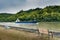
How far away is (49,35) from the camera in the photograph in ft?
56.1

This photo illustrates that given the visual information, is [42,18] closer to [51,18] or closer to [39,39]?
[51,18]

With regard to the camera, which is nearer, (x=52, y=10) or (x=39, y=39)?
(x=39, y=39)

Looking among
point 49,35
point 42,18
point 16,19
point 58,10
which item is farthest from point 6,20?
point 49,35

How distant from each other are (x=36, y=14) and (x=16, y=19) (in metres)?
9.59

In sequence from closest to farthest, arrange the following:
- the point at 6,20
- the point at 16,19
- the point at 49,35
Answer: the point at 49,35 < the point at 16,19 < the point at 6,20

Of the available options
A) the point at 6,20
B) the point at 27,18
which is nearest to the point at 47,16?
the point at 27,18

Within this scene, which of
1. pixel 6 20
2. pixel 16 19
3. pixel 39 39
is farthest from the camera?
pixel 6 20

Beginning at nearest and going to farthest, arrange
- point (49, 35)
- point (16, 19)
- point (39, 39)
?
point (39, 39) → point (49, 35) → point (16, 19)

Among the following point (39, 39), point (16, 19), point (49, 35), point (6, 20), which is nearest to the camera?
point (39, 39)

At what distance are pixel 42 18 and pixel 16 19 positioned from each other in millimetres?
10784

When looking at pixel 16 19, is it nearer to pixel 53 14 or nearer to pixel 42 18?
pixel 42 18

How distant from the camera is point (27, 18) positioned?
85.3 m

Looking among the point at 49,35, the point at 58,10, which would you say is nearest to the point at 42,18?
the point at 58,10

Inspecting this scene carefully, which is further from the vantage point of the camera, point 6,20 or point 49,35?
point 6,20
